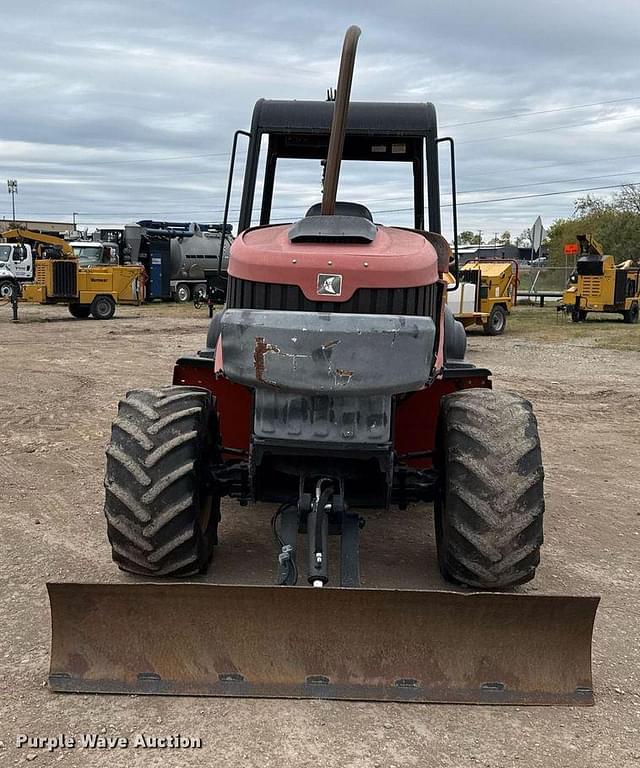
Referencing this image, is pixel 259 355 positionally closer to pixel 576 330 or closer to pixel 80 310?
pixel 576 330

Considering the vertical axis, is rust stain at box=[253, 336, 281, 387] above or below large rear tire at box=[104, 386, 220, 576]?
above

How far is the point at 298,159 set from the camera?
5.29m

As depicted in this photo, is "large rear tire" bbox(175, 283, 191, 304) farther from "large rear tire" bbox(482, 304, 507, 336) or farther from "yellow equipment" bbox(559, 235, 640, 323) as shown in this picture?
"large rear tire" bbox(482, 304, 507, 336)

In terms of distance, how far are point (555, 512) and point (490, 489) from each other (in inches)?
87.3

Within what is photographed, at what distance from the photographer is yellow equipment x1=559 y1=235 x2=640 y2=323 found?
22625 millimetres

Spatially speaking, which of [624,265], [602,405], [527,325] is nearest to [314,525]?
[602,405]

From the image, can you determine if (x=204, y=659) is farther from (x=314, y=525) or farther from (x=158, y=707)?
(x=314, y=525)

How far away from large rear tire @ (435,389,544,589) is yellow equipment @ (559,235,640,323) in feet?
66.2

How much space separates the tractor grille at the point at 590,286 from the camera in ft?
74.4

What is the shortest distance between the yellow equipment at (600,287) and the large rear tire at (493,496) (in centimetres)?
→ 2018

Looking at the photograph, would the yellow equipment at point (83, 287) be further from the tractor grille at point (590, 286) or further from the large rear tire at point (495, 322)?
the tractor grille at point (590, 286)

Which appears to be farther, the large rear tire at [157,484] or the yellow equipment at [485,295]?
the yellow equipment at [485,295]

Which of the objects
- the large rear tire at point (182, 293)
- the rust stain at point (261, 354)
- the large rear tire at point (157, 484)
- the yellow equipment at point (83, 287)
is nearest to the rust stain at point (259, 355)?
the rust stain at point (261, 354)

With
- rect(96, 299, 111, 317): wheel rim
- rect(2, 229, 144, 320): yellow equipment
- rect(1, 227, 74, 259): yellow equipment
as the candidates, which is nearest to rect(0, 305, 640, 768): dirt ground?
rect(2, 229, 144, 320): yellow equipment
